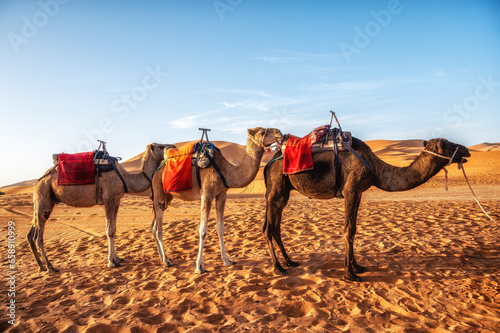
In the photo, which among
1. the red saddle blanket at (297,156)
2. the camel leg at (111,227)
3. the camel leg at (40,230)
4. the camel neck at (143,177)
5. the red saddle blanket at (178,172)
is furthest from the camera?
the camel neck at (143,177)

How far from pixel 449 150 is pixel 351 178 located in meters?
1.74

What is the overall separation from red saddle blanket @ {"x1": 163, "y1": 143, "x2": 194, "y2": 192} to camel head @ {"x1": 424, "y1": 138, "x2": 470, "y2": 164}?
15.1 ft

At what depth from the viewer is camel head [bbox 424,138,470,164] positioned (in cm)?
534

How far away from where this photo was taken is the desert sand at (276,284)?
4219 mm

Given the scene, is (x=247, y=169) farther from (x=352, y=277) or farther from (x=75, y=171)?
(x=75, y=171)

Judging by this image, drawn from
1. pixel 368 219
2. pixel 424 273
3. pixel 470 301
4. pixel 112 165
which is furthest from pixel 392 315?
pixel 368 219

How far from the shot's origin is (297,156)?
5.84 m

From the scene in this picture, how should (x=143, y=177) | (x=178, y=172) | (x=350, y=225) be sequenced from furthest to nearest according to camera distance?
1. (x=143, y=177)
2. (x=178, y=172)
3. (x=350, y=225)

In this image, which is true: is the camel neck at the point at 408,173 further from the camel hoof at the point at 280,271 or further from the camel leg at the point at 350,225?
the camel hoof at the point at 280,271

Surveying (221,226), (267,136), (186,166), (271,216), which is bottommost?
(221,226)

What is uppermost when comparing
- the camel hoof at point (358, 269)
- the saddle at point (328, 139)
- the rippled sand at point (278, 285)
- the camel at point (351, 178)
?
the saddle at point (328, 139)

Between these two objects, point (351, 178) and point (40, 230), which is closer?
point (351, 178)

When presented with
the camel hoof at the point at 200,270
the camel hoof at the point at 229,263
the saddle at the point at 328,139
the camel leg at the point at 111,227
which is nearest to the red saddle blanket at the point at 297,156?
the saddle at the point at 328,139

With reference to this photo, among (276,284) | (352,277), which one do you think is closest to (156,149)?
(276,284)
